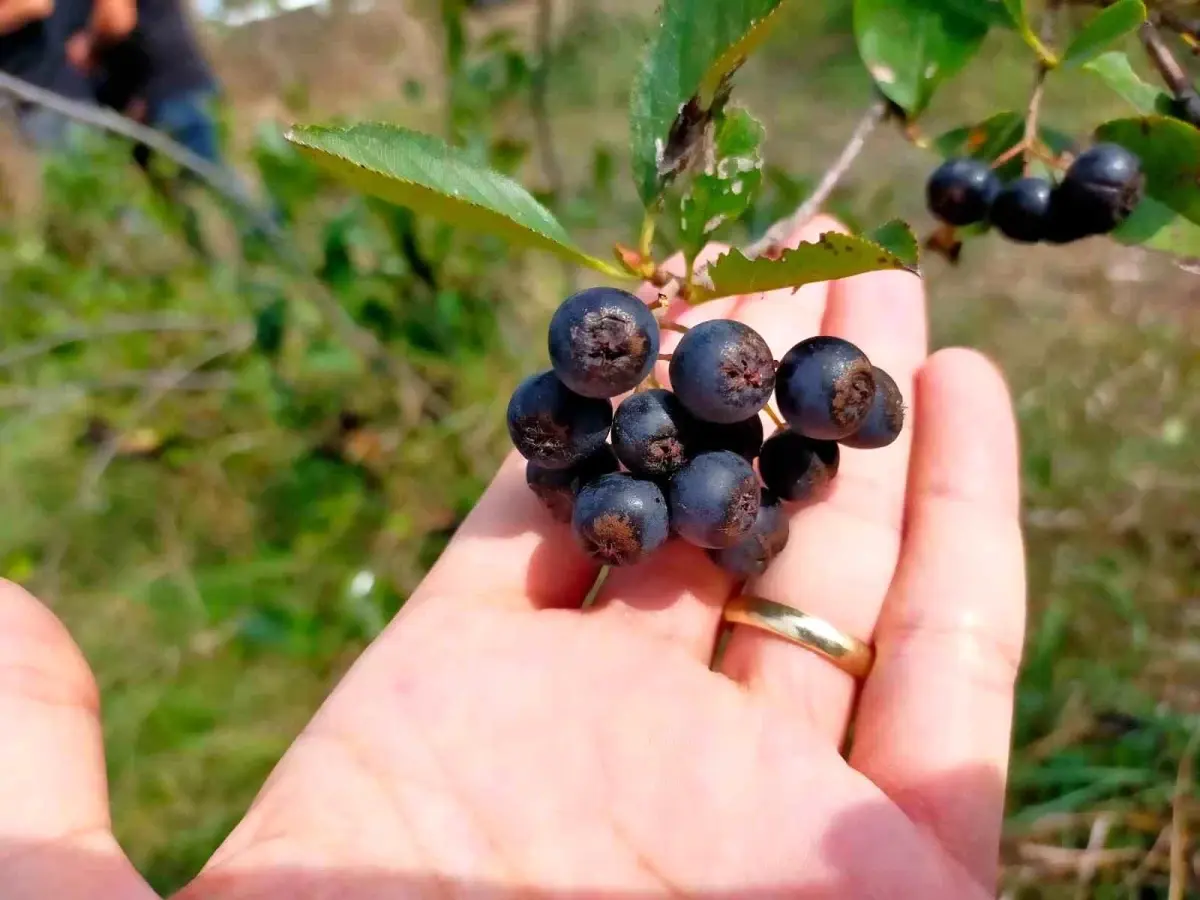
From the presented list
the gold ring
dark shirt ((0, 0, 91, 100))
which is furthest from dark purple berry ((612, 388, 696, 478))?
dark shirt ((0, 0, 91, 100))

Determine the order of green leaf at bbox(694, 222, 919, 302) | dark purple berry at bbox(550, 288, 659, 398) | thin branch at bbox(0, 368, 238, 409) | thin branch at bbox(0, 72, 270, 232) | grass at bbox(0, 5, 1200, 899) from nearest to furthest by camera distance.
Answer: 1. green leaf at bbox(694, 222, 919, 302)
2. dark purple berry at bbox(550, 288, 659, 398)
3. thin branch at bbox(0, 72, 270, 232)
4. grass at bbox(0, 5, 1200, 899)
5. thin branch at bbox(0, 368, 238, 409)

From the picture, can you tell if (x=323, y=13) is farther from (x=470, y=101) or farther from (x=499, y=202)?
(x=499, y=202)

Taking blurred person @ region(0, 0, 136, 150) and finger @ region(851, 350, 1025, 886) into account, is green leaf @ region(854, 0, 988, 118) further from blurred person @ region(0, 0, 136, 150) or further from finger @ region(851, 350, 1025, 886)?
blurred person @ region(0, 0, 136, 150)

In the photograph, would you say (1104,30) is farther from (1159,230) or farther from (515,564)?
(515,564)

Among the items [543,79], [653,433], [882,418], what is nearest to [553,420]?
[653,433]

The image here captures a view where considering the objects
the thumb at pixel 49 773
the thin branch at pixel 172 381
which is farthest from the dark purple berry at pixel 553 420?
the thin branch at pixel 172 381

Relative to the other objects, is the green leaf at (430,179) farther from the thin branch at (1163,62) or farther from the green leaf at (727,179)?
the thin branch at (1163,62)
